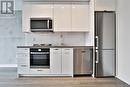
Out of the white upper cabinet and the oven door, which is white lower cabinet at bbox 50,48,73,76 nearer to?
the oven door

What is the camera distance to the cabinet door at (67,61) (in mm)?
7672

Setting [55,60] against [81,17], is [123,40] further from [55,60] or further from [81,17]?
[55,60]

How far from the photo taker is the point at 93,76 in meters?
7.61

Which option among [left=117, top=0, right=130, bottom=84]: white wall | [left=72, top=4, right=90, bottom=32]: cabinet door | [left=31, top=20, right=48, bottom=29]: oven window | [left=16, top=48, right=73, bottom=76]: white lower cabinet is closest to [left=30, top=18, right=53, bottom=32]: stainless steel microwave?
[left=31, top=20, right=48, bottom=29]: oven window

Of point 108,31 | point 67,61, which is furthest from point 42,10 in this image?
point 108,31

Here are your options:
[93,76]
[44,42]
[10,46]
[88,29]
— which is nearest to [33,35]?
[44,42]

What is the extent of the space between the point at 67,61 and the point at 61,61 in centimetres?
18

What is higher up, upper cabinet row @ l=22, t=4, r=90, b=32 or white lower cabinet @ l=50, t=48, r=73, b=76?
upper cabinet row @ l=22, t=4, r=90, b=32

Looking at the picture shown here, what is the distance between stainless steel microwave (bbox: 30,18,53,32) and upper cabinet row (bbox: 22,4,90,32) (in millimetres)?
145

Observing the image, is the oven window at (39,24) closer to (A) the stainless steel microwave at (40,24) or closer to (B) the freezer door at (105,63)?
(A) the stainless steel microwave at (40,24)

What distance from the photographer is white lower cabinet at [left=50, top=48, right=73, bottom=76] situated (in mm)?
7672

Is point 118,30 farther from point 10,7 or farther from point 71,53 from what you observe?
point 10,7

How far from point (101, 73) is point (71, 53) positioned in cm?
→ 105

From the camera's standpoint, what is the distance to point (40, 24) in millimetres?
8219
